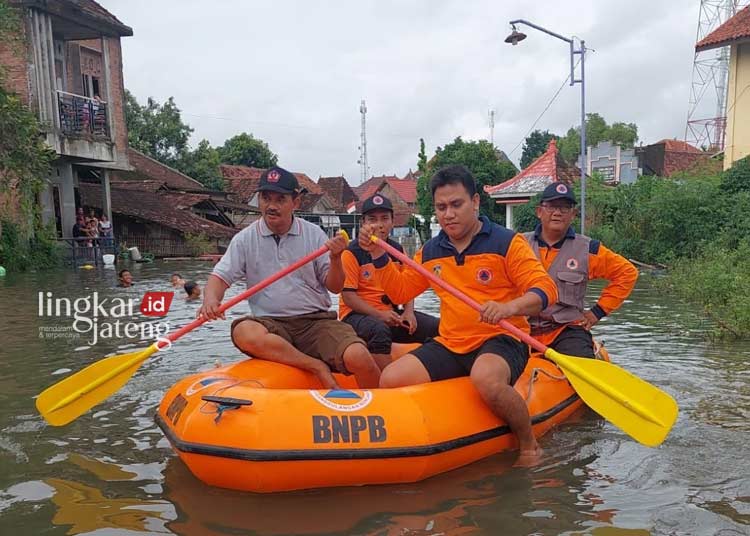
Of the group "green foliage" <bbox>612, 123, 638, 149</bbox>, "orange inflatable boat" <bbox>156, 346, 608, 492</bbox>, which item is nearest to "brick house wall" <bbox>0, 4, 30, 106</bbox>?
"orange inflatable boat" <bbox>156, 346, 608, 492</bbox>

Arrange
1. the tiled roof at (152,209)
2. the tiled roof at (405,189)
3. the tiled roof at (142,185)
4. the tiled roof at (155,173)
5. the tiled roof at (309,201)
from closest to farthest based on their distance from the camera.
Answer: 1. the tiled roof at (152,209)
2. the tiled roof at (142,185)
3. the tiled roof at (155,173)
4. the tiled roof at (309,201)
5. the tiled roof at (405,189)

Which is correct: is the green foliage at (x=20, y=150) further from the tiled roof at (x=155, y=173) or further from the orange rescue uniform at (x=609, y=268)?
the tiled roof at (x=155, y=173)

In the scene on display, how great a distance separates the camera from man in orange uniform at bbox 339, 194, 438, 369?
14.6 feet

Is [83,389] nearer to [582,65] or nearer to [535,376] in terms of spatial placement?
[535,376]

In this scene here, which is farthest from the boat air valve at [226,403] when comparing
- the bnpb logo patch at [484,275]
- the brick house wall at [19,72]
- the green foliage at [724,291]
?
the brick house wall at [19,72]

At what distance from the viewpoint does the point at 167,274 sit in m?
15.4

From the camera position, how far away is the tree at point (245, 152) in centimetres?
4184

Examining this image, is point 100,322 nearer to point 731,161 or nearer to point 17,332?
point 17,332

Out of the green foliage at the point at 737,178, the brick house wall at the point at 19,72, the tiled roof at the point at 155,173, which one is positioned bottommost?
the green foliage at the point at 737,178

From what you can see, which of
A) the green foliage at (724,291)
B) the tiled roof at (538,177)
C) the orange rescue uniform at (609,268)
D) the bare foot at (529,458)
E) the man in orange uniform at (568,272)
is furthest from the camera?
the tiled roof at (538,177)

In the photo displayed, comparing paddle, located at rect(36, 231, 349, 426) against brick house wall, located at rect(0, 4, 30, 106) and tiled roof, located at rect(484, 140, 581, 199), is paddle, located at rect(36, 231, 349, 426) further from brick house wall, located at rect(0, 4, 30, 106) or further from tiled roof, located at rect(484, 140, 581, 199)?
tiled roof, located at rect(484, 140, 581, 199)

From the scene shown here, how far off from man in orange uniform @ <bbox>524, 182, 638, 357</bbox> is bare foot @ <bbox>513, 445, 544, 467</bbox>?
0.94 m

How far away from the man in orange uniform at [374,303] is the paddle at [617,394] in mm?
848

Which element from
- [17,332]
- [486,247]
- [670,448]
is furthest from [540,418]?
[17,332]
